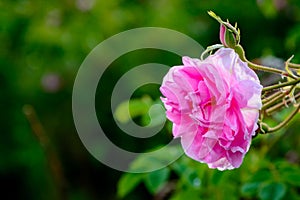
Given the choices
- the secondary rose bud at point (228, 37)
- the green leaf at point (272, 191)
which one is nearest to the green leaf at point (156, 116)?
the green leaf at point (272, 191)

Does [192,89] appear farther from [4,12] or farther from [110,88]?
[110,88]

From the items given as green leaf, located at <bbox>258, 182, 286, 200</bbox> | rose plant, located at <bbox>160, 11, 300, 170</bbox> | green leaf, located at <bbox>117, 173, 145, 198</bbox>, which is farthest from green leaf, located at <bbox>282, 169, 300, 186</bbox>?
rose plant, located at <bbox>160, 11, 300, 170</bbox>

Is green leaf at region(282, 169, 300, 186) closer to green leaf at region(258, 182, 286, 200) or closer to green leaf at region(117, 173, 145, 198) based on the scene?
green leaf at region(258, 182, 286, 200)

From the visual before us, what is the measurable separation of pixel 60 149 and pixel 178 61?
954 mm

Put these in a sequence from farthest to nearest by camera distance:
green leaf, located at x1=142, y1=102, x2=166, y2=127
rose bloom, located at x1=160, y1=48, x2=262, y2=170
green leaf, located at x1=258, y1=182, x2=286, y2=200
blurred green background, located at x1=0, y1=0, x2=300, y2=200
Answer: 1. blurred green background, located at x1=0, y1=0, x2=300, y2=200
2. green leaf, located at x1=142, y1=102, x2=166, y2=127
3. green leaf, located at x1=258, y1=182, x2=286, y2=200
4. rose bloom, located at x1=160, y1=48, x2=262, y2=170

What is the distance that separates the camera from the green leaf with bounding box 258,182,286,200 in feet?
3.11

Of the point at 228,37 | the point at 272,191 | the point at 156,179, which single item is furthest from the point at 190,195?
the point at 228,37

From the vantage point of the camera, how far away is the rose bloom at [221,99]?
1.92 ft

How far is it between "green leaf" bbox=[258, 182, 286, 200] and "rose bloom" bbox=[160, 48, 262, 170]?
1.19 feet

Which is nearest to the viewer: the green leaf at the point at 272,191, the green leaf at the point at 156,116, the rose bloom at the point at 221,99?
the rose bloom at the point at 221,99

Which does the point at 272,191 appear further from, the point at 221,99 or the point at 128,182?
the point at 221,99

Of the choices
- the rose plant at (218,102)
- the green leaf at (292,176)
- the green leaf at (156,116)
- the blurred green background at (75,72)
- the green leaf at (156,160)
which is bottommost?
the blurred green background at (75,72)

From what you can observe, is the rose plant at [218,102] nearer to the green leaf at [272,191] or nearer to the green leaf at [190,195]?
the green leaf at [272,191]

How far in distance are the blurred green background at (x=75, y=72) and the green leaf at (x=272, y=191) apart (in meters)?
0.15
